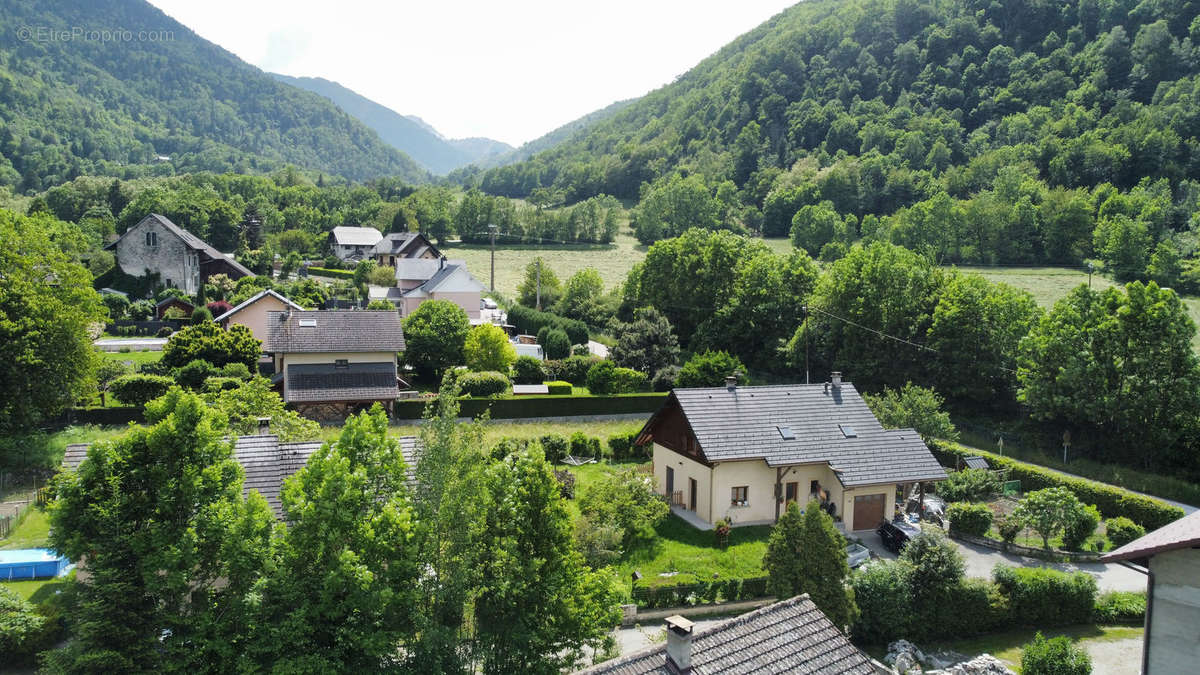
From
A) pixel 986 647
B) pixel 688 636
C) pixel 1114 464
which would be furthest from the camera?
pixel 1114 464

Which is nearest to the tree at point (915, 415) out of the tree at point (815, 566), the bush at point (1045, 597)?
the bush at point (1045, 597)

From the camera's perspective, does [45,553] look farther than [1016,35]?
No

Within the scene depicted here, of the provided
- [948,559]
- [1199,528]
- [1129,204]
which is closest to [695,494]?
[948,559]

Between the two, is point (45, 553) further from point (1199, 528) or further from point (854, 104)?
point (854, 104)

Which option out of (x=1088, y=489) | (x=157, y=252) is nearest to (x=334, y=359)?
(x=1088, y=489)

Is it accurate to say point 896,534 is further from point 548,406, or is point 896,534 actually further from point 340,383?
point 340,383

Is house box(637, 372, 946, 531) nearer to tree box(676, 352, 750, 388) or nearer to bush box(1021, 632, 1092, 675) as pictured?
bush box(1021, 632, 1092, 675)

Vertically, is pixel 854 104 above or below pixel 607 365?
above

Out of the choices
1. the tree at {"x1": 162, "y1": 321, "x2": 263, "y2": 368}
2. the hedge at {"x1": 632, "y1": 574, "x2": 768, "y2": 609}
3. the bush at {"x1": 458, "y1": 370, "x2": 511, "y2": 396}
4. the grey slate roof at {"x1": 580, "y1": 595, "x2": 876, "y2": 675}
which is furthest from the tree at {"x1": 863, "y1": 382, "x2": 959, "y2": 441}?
the tree at {"x1": 162, "y1": 321, "x2": 263, "y2": 368}
